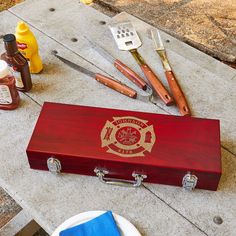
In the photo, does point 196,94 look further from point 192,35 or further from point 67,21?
point 67,21

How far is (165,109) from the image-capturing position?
93 cm

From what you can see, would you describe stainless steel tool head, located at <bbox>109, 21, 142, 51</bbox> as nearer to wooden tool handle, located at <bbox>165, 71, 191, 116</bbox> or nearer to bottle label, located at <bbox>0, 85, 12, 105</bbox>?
wooden tool handle, located at <bbox>165, 71, 191, 116</bbox>

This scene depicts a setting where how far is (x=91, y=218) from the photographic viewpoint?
2.44ft

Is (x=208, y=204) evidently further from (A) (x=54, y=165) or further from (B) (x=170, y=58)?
(B) (x=170, y=58)

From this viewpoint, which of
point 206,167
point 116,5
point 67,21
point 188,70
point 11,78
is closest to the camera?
point 206,167

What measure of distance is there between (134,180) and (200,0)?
0.80 m

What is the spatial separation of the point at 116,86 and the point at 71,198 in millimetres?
294

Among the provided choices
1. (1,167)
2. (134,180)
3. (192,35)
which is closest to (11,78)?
(1,167)

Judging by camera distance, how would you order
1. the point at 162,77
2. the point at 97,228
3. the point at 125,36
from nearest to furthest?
the point at 97,228, the point at 162,77, the point at 125,36

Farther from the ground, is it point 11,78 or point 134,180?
point 11,78

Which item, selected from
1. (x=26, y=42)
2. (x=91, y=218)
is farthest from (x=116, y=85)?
(x=91, y=218)

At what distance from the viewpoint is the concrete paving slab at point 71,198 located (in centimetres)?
75

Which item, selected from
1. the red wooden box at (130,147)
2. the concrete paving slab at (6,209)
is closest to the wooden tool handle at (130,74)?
the red wooden box at (130,147)

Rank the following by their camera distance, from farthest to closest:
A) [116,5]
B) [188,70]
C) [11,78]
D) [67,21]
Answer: [116,5] → [67,21] → [188,70] → [11,78]
